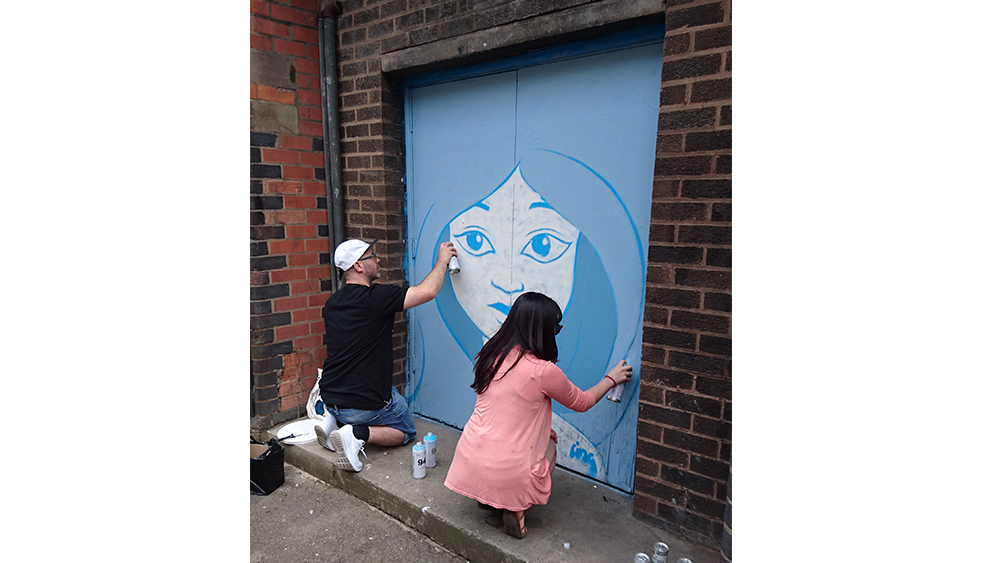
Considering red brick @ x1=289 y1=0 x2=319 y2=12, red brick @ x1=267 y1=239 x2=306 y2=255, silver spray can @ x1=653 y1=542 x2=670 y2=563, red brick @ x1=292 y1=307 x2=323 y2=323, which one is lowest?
silver spray can @ x1=653 y1=542 x2=670 y2=563

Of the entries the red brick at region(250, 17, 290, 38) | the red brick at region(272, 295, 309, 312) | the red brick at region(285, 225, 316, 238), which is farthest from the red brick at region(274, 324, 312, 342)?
the red brick at region(250, 17, 290, 38)

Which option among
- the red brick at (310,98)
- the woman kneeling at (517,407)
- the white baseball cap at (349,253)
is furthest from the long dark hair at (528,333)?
the red brick at (310,98)

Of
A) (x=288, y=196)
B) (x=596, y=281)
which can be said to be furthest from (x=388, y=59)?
(x=596, y=281)

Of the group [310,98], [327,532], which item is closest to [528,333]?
[327,532]

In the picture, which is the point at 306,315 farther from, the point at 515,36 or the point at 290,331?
the point at 515,36

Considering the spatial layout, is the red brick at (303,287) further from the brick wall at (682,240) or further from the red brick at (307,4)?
the red brick at (307,4)

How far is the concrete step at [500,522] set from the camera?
2.65 metres

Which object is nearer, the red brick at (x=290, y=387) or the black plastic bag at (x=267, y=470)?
the black plastic bag at (x=267, y=470)

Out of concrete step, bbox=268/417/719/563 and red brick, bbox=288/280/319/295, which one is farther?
red brick, bbox=288/280/319/295

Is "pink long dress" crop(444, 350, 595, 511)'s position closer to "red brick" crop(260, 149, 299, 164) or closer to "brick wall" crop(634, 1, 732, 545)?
"brick wall" crop(634, 1, 732, 545)

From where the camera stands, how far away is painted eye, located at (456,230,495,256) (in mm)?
3693

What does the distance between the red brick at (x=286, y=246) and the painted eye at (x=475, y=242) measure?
1.28 meters

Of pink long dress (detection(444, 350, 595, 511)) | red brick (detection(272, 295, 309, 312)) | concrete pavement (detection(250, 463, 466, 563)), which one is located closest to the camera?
pink long dress (detection(444, 350, 595, 511))

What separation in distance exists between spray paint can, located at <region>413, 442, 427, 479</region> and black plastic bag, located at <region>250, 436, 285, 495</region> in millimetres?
995
